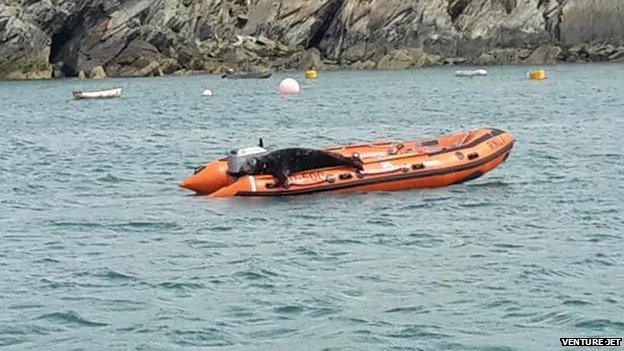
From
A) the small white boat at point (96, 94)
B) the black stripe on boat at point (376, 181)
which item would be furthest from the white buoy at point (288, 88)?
the black stripe on boat at point (376, 181)

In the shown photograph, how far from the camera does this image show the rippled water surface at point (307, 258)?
715 inches

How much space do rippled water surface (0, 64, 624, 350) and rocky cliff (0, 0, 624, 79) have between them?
71.6m

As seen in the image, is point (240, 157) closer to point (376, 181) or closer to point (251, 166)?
point (251, 166)

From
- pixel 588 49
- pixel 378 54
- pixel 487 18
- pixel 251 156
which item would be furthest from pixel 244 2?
pixel 251 156

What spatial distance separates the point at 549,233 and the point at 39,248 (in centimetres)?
961

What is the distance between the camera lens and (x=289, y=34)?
126625 millimetres

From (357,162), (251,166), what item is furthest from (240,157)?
(357,162)

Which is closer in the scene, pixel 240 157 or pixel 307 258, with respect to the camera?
pixel 307 258

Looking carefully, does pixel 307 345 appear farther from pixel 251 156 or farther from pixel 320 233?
pixel 251 156

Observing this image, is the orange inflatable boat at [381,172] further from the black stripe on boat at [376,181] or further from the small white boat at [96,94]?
the small white boat at [96,94]

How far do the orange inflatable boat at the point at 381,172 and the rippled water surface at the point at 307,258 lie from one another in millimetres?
389

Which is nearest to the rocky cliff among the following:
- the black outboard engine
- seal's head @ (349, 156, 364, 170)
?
the black outboard engine

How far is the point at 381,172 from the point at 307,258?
306 inches

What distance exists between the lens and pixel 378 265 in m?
22.1
